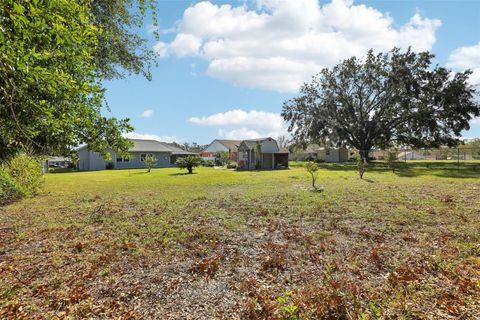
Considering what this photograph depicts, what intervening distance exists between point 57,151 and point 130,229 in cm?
235

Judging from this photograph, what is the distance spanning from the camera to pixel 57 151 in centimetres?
531

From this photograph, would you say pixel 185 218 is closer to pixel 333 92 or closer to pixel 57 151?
pixel 57 151

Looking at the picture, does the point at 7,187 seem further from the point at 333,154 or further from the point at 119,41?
the point at 333,154

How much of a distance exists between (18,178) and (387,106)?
35.8 metres

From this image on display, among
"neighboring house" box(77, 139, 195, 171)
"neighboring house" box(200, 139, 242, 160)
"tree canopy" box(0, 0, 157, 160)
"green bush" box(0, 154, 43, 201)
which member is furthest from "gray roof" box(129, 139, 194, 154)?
"tree canopy" box(0, 0, 157, 160)

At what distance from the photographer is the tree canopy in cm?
271

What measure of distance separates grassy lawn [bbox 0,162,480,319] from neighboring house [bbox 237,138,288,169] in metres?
22.8

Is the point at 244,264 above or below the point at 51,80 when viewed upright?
below

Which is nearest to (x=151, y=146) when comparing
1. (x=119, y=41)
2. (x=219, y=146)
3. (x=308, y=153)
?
(x=219, y=146)

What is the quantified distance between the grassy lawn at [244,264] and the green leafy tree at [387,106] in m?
25.7

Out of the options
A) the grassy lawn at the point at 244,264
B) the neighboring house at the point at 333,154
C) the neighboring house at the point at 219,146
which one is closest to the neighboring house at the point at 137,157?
the neighboring house at the point at 219,146

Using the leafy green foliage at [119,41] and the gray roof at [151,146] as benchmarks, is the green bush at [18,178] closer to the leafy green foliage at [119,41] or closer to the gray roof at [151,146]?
the leafy green foliage at [119,41]

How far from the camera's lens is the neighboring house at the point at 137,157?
33.8 metres

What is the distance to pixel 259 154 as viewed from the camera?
31.0 m
